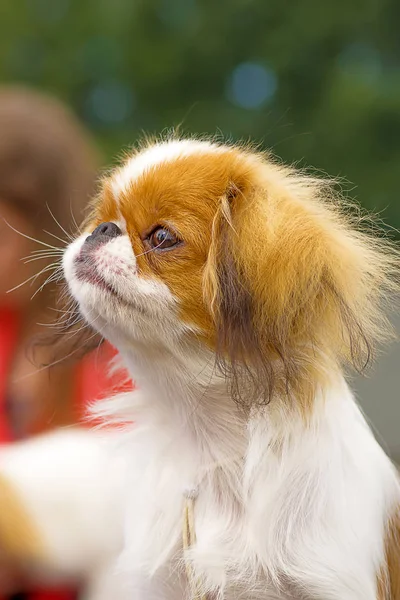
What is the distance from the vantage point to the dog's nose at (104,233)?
112cm

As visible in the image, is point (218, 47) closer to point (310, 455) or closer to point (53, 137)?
point (53, 137)

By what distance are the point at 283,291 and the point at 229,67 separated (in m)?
5.02

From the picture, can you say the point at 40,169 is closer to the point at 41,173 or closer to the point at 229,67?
the point at 41,173

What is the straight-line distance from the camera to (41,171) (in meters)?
1.76

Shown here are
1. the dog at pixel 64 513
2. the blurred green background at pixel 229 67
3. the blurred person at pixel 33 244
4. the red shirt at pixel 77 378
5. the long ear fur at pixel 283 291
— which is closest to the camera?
the long ear fur at pixel 283 291

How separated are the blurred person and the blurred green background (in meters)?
3.35

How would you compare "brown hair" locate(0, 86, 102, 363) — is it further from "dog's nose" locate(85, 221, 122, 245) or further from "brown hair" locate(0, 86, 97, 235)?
"dog's nose" locate(85, 221, 122, 245)

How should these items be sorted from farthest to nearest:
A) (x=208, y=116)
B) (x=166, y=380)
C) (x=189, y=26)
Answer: (x=189, y=26)
(x=208, y=116)
(x=166, y=380)

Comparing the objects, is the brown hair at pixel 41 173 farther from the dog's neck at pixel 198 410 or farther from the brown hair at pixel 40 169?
the dog's neck at pixel 198 410

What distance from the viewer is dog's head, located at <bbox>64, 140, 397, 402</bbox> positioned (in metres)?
1.05

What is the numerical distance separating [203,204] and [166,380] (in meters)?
0.26

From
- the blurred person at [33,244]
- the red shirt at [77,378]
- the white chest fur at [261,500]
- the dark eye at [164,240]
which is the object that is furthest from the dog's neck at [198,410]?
the blurred person at [33,244]

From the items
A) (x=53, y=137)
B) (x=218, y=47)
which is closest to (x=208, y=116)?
(x=218, y=47)

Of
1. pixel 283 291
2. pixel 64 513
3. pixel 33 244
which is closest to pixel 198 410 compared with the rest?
pixel 283 291
